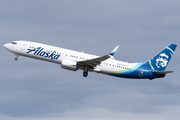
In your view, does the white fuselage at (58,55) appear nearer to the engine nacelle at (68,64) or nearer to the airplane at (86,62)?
the airplane at (86,62)

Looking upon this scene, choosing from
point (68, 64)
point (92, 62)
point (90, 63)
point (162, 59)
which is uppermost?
point (162, 59)

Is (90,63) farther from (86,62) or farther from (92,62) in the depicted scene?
(86,62)

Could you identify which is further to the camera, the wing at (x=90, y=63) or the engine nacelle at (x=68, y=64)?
the engine nacelle at (x=68, y=64)

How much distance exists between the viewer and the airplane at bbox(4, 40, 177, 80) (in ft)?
198

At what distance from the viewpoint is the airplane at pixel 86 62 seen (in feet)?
198

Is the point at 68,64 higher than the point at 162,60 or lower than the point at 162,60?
lower

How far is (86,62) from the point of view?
59.8 m

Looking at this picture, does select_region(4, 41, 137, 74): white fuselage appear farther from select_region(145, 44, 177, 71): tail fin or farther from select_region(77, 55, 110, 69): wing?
select_region(145, 44, 177, 71): tail fin

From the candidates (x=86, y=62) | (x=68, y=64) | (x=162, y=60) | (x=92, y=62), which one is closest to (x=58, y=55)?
(x=68, y=64)

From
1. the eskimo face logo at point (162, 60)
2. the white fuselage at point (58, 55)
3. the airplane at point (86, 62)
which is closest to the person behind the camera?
the airplane at point (86, 62)

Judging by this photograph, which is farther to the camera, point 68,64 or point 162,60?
point 162,60

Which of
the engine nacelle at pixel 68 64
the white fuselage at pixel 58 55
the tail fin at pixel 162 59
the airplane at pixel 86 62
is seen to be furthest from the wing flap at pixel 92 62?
the tail fin at pixel 162 59

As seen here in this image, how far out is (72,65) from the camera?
59.9 m

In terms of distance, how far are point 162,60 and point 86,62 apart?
16.3 meters
